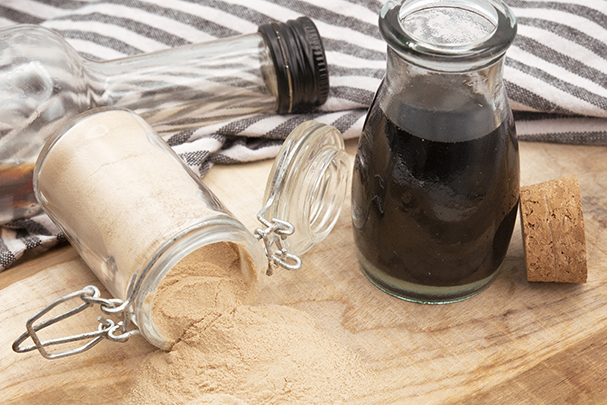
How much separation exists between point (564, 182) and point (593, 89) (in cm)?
33

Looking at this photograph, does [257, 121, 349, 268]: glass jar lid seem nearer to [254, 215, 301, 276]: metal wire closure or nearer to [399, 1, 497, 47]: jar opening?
[254, 215, 301, 276]: metal wire closure

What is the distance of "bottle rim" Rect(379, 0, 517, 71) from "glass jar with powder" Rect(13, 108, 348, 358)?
0.67ft

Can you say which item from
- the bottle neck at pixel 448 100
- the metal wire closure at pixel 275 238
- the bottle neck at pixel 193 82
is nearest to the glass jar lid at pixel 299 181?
the metal wire closure at pixel 275 238

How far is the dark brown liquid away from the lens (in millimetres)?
737

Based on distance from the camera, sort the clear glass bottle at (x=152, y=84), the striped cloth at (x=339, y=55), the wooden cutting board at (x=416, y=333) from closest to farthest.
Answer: the wooden cutting board at (x=416, y=333), the clear glass bottle at (x=152, y=84), the striped cloth at (x=339, y=55)

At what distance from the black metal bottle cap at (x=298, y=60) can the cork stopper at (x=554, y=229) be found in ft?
1.37

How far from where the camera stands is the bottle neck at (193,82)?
3.65 ft

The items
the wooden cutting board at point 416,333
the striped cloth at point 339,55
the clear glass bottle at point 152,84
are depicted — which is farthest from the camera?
the striped cloth at point 339,55

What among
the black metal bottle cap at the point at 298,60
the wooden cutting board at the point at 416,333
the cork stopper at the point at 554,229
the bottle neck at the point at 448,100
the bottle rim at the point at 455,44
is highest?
the bottle rim at the point at 455,44

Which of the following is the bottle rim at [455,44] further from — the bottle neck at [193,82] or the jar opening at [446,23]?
the bottle neck at [193,82]

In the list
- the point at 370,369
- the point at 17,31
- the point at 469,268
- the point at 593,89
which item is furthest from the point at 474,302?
the point at 17,31

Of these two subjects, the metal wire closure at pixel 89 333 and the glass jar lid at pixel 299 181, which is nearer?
the metal wire closure at pixel 89 333

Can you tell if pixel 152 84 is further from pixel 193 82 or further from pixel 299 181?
pixel 299 181

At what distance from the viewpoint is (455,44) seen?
0.66 meters
